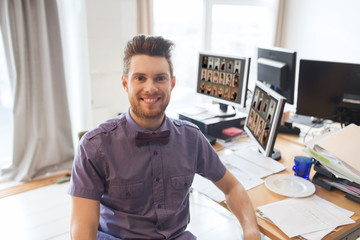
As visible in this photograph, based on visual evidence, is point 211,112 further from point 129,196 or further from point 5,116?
point 5,116

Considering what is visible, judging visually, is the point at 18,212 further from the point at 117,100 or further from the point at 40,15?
the point at 40,15

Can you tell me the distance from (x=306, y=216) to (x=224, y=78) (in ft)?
3.91

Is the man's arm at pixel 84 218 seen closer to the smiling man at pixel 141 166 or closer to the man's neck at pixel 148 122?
the smiling man at pixel 141 166

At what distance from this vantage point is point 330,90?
2.02 metres

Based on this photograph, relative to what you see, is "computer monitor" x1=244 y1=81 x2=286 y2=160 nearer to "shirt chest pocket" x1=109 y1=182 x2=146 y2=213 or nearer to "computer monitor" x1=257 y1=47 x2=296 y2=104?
"computer monitor" x1=257 y1=47 x2=296 y2=104

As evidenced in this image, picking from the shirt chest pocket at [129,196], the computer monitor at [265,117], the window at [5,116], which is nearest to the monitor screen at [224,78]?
the computer monitor at [265,117]

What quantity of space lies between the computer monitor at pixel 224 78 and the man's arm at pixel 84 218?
1.33 metres

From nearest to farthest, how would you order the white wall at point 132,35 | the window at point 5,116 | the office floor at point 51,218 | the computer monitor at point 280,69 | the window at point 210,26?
the computer monitor at point 280,69, the office floor at point 51,218, the window at point 5,116, the white wall at point 132,35, the window at point 210,26

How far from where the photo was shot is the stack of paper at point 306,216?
4.00 ft

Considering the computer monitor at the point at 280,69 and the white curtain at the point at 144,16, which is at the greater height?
the white curtain at the point at 144,16

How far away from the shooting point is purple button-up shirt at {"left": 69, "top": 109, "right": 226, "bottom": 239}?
47.9 inches

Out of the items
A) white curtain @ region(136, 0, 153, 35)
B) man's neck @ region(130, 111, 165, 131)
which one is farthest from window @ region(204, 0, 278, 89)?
man's neck @ region(130, 111, 165, 131)

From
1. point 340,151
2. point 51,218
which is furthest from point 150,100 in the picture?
point 51,218

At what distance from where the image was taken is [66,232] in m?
2.30
